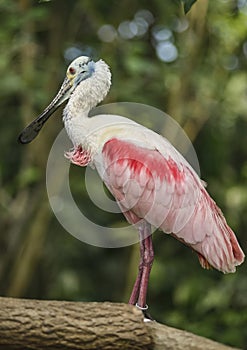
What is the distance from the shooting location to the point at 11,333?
9.12 ft

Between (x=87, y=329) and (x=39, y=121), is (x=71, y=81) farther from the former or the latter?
(x=87, y=329)

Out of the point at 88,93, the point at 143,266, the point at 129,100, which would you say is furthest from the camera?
the point at 129,100

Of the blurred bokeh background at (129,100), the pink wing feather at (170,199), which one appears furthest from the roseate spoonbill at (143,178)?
the blurred bokeh background at (129,100)

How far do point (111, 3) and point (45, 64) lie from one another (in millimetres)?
1146

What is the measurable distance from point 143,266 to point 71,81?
0.60 m

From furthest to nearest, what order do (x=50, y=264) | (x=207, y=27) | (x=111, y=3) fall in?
1. (x=50, y=264)
2. (x=207, y=27)
3. (x=111, y=3)

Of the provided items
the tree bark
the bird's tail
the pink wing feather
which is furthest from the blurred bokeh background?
the tree bark

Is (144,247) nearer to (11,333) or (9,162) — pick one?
(11,333)

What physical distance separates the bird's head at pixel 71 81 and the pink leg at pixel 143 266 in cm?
45

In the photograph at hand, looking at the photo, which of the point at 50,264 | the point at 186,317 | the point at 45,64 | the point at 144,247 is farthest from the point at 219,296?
the point at 144,247

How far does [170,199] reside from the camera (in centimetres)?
285

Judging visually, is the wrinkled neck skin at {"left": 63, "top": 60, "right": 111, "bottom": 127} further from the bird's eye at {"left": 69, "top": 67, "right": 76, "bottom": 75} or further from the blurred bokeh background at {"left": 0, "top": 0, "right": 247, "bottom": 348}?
the blurred bokeh background at {"left": 0, "top": 0, "right": 247, "bottom": 348}

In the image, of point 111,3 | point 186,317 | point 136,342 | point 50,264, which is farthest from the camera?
point 50,264

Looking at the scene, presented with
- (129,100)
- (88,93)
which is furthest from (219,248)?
(129,100)
